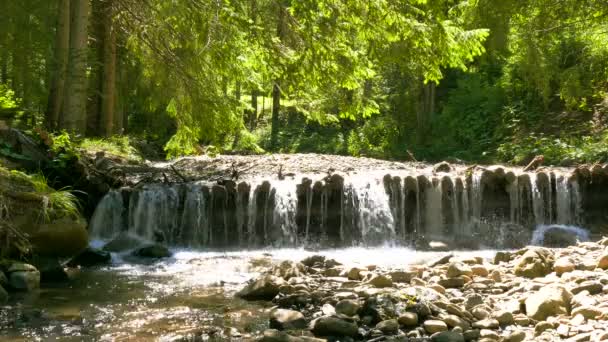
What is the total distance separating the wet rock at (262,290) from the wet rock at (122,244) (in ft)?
13.6

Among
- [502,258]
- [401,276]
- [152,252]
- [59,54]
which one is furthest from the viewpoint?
[59,54]

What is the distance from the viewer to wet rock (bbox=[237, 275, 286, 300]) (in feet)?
25.1

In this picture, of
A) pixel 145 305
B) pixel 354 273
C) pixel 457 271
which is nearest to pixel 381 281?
pixel 354 273

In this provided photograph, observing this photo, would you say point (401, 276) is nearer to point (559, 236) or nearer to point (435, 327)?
point (435, 327)

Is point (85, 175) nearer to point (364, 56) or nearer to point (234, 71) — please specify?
point (234, 71)

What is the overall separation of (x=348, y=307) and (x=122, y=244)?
5937 mm

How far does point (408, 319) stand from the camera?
6.21 meters

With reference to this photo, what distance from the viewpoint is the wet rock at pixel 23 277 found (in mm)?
7926

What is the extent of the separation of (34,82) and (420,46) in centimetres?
1654

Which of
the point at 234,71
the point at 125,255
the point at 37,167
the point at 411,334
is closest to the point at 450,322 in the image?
the point at 411,334

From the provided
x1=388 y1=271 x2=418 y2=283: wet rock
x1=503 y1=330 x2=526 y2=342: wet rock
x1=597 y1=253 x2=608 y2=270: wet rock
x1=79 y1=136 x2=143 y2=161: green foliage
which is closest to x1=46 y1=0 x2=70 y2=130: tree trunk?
x1=79 y1=136 x2=143 y2=161: green foliage

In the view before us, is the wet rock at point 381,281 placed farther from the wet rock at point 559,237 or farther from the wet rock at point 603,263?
the wet rock at point 559,237

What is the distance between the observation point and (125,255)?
35.7 ft

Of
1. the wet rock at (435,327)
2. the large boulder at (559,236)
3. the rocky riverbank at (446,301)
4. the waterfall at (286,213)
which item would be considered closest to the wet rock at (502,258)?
the rocky riverbank at (446,301)
